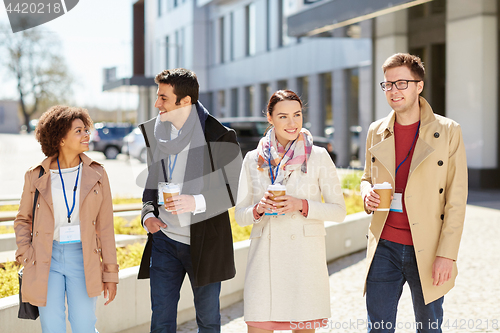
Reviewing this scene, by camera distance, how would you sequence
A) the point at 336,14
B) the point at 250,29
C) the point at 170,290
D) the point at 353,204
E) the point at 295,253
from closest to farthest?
1. the point at 295,253
2. the point at 170,290
3. the point at 353,204
4. the point at 336,14
5. the point at 250,29

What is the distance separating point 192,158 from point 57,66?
59332mm

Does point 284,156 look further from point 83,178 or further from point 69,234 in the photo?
point 69,234

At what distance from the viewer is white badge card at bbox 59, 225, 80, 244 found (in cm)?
319

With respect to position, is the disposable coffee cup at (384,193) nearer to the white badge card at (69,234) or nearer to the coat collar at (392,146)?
the coat collar at (392,146)

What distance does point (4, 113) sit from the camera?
66812 mm

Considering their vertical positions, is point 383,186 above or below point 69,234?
above

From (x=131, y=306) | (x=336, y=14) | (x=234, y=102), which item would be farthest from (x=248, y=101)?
(x=131, y=306)

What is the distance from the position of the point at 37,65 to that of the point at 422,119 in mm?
59194

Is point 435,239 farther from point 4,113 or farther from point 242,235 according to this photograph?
point 4,113

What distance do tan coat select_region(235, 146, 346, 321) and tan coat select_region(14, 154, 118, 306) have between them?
82cm

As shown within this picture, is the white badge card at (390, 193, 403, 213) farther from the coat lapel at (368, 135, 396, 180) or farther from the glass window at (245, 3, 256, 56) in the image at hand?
the glass window at (245, 3, 256, 56)

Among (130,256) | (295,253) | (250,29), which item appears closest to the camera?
(295,253)

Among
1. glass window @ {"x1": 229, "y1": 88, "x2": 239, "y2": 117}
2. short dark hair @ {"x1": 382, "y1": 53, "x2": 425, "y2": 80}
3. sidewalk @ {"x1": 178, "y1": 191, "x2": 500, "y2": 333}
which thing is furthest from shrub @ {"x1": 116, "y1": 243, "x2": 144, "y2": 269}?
glass window @ {"x1": 229, "y1": 88, "x2": 239, "y2": 117}

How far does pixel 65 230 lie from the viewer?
3.20 metres
